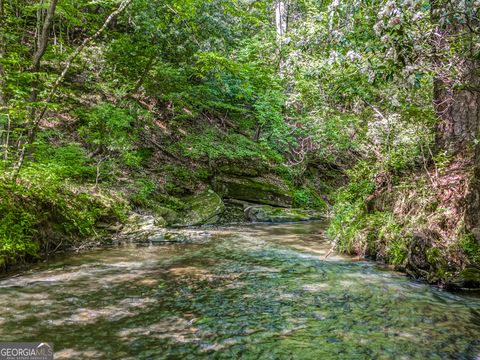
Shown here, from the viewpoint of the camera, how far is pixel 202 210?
521 inches

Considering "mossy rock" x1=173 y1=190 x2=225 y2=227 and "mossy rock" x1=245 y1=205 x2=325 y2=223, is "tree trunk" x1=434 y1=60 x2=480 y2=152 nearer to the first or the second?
"mossy rock" x1=173 y1=190 x2=225 y2=227

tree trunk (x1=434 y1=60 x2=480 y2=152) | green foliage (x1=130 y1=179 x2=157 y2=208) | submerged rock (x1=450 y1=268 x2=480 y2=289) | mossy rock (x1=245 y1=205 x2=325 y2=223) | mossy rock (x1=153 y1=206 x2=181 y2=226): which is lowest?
Result: mossy rock (x1=245 y1=205 x2=325 y2=223)

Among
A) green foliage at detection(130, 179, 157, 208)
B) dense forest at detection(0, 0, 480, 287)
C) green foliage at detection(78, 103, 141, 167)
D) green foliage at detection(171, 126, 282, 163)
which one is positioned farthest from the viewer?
green foliage at detection(171, 126, 282, 163)

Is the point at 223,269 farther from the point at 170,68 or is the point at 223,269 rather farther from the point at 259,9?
the point at 259,9

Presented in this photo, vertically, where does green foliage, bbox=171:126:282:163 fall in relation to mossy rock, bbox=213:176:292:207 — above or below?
above

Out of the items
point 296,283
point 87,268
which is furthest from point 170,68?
point 296,283

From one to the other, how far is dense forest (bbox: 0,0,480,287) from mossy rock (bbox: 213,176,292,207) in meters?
0.07

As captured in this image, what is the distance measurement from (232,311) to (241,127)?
16.6 meters

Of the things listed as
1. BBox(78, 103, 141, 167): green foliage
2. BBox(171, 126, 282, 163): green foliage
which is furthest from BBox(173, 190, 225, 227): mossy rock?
BBox(78, 103, 141, 167): green foliage

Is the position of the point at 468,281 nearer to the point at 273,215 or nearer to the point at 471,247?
the point at 471,247

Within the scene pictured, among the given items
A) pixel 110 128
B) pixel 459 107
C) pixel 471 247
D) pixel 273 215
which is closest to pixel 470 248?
pixel 471 247

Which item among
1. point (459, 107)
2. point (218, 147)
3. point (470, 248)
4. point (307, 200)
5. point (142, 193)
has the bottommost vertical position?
point (307, 200)

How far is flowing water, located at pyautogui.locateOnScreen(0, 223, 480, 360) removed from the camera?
3.42m

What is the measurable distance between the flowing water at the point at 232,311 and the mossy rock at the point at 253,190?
28.5 ft
